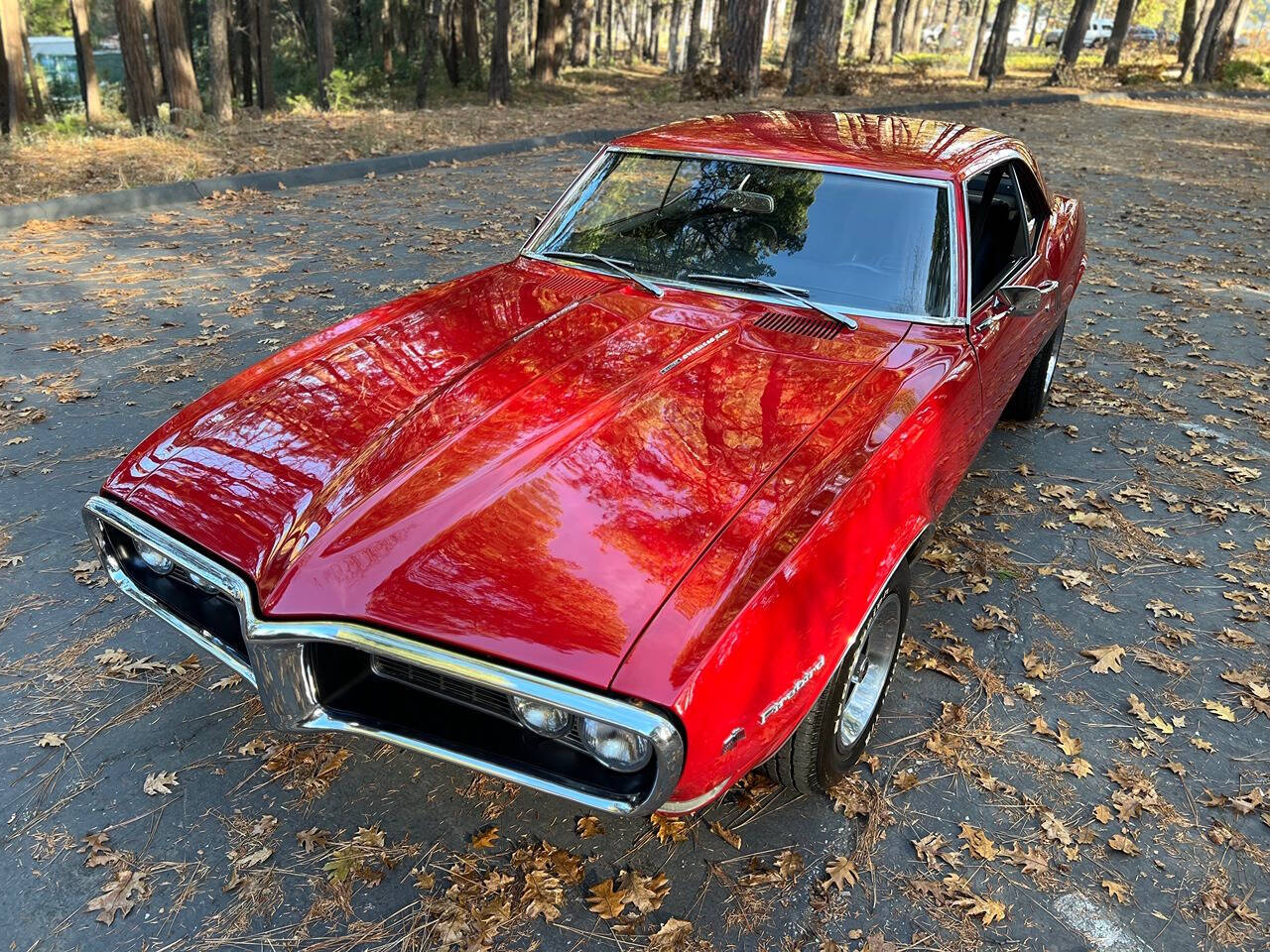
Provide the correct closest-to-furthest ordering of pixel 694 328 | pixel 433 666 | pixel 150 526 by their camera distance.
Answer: pixel 433 666
pixel 150 526
pixel 694 328

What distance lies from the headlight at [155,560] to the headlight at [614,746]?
1363 millimetres

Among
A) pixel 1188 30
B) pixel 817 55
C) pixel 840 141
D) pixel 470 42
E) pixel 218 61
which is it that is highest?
pixel 1188 30

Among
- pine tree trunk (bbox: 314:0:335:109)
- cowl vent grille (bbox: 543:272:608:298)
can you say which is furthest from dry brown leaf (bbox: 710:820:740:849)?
pine tree trunk (bbox: 314:0:335:109)

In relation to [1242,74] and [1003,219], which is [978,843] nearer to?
[1003,219]

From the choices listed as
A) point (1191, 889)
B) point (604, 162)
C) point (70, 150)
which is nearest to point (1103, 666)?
point (1191, 889)

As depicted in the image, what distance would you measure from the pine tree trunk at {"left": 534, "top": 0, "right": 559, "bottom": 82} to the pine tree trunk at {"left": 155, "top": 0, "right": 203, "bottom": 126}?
12916 mm

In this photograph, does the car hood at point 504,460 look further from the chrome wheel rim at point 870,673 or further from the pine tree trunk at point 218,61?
the pine tree trunk at point 218,61

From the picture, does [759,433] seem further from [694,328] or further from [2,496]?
[2,496]

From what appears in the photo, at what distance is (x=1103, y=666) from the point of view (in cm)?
334

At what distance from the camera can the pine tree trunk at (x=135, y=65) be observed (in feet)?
42.7

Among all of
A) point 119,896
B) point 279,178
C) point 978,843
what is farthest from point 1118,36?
point 119,896

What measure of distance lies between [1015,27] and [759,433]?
9004cm

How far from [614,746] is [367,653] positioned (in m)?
0.65

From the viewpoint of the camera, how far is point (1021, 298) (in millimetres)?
3215
